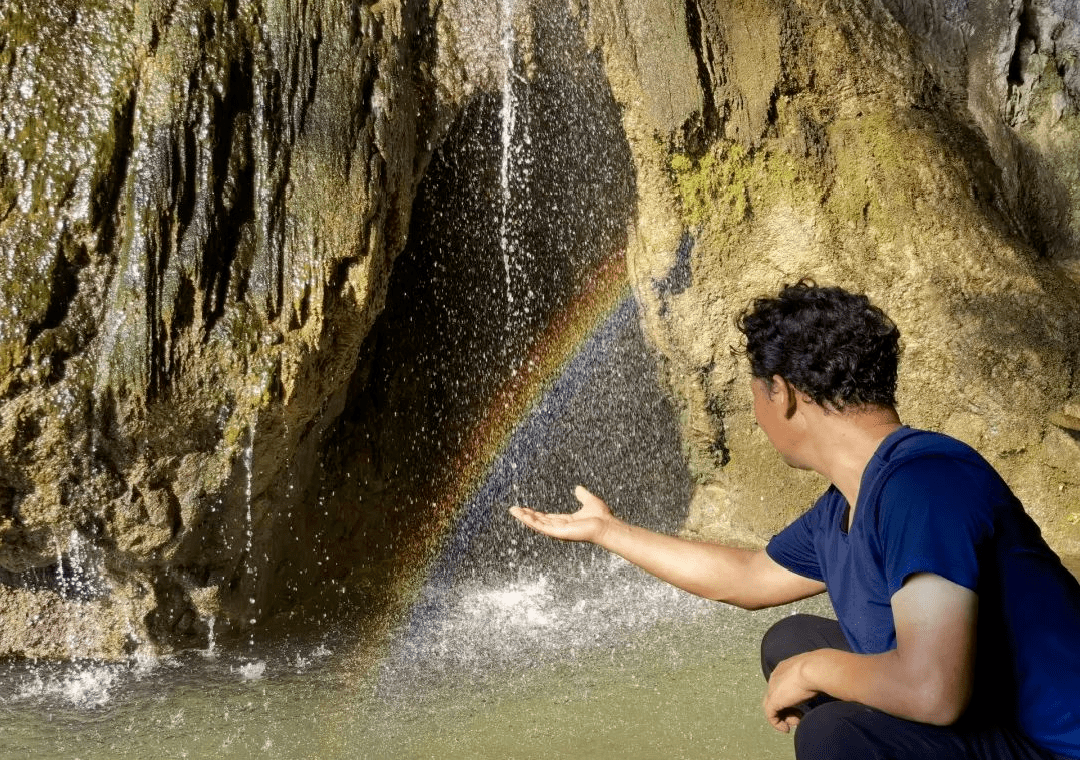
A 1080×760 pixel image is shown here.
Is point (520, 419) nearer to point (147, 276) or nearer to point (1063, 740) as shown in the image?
point (147, 276)

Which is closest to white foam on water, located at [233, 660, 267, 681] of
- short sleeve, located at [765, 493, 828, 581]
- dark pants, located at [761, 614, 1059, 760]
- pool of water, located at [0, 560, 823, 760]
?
pool of water, located at [0, 560, 823, 760]

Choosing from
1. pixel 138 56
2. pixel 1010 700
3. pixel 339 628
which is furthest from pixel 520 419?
pixel 1010 700

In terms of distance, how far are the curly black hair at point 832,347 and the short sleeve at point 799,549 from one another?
0.35 m

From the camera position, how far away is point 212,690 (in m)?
3.22

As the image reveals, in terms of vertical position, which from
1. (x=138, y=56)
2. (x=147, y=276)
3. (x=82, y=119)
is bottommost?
(x=147, y=276)

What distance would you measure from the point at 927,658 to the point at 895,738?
0.19 metres

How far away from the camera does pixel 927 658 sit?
138cm

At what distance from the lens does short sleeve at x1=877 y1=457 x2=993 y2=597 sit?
4.47 ft

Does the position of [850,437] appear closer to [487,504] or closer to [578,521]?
[578,521]

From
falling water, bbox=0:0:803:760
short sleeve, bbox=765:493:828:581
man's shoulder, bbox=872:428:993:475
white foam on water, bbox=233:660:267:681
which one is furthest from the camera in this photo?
white foam on water, bbox=233:660:267:681

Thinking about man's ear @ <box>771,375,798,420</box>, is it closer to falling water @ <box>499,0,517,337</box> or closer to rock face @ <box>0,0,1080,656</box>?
rock face @ <box>0,0,1080,656</box>

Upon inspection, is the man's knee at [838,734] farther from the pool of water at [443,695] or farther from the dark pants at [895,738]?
the pool of water at [443,695]

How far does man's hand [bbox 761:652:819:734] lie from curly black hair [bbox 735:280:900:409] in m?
0.44

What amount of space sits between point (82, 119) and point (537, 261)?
10.3 ft
